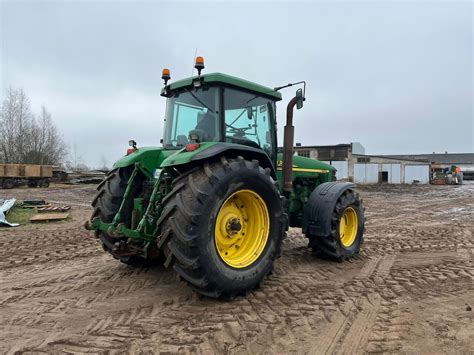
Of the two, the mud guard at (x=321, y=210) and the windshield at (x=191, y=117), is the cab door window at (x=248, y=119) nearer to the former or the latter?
the windshield at (x=191, y=117)

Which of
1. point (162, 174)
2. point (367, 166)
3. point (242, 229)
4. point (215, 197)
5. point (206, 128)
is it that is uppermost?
point (367, 166)

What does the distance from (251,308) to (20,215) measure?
30.2 ft

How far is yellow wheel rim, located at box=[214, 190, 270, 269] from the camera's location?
3924 millimetres

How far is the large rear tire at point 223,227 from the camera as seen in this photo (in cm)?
338

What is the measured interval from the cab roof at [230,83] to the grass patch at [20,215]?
6772mm

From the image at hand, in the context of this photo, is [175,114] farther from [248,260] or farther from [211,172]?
[248,260]

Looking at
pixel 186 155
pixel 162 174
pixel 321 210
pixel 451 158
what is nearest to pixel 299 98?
pixel 321 210

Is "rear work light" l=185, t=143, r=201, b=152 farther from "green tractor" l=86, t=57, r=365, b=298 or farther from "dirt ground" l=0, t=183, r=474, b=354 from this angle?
"dirt ground" l=0, t=183, r=474, b=354

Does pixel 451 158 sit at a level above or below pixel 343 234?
above

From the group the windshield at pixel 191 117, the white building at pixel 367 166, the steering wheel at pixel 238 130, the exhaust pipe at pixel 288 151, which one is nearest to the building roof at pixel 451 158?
the white building at pixel 367 166

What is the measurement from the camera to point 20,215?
1030 cm

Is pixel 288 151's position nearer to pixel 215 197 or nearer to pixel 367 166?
pixel 215 197

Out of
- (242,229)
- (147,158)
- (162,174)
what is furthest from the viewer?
(147,158)

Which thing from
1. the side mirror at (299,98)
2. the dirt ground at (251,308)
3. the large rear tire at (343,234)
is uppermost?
the side mirror at (299,98)
